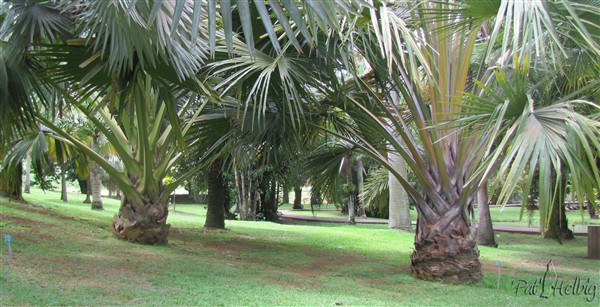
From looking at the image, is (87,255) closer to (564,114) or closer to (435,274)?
(435,274)

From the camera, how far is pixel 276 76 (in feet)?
21.1

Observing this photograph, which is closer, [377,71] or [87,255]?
[377,71]

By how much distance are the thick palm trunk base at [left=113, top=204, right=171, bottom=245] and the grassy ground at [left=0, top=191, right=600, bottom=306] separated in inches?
8.8

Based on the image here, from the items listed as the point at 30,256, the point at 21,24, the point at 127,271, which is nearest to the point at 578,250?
the point at 127,271

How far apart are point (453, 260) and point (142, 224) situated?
5037 millimetres

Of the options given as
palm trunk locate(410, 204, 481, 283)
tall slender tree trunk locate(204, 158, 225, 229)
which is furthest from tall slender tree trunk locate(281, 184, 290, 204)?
palm trunk locate(410, 204, 481, 283)

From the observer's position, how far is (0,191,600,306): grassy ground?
5.59 metres

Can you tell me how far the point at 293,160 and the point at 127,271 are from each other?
10.8ft

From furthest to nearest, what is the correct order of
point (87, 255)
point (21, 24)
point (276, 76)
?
point (87, 255)
point (276, 76)
point (21, 24)

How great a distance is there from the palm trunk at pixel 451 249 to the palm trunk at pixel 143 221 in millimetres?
4477

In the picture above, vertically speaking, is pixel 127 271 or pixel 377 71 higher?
pixel 377 71

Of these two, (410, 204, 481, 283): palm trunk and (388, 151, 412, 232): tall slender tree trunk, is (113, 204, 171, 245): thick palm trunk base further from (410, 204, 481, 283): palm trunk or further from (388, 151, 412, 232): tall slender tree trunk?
(388, 151, 412, 232): tall slender tree trunk

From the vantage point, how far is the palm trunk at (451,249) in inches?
285

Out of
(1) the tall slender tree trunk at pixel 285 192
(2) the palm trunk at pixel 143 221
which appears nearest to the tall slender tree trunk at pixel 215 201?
(1) the tall slender tree trunk at pixel 285 192
